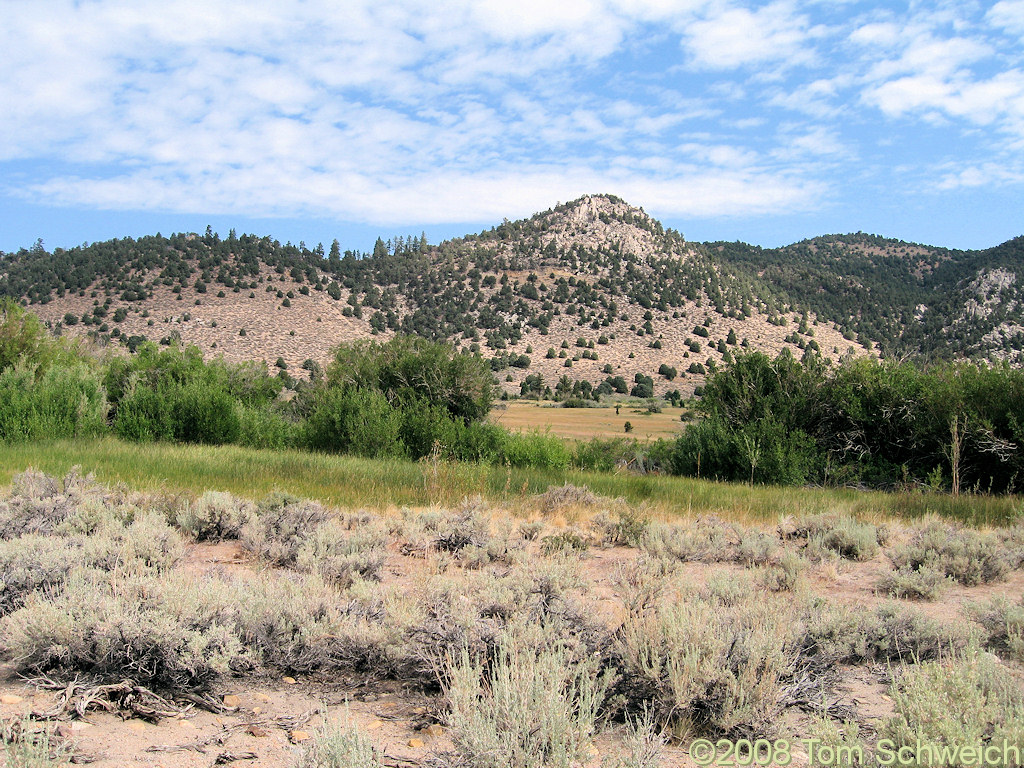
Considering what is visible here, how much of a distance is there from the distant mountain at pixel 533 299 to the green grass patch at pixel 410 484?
3822 centimetres

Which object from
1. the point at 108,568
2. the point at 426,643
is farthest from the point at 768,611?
the point at 108,568

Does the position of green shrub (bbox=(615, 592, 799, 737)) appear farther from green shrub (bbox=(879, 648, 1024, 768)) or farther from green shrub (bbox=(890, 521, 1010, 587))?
green shrub (bbox=(890, 521, 1010, 587))

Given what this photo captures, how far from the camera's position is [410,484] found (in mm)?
12977

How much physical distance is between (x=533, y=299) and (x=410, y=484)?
214ft

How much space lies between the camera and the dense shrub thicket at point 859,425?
1526 centimetres

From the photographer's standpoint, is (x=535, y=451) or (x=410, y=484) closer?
(x=410, y=484)

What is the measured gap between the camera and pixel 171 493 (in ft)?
32.3

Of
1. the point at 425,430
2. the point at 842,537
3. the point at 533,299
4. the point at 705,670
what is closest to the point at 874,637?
the point at 705,670

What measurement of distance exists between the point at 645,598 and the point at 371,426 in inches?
579

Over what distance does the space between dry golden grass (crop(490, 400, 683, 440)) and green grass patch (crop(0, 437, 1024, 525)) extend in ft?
42.0

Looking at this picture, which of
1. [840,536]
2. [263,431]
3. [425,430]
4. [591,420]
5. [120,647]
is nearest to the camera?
[120,647]

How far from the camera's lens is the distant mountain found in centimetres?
6228

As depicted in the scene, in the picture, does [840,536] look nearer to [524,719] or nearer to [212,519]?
[524,719]

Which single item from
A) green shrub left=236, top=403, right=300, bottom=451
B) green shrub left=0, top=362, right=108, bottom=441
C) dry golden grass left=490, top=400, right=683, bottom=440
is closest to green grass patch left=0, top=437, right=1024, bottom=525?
green shrub left=0, top=362, right=108, bottom=441
